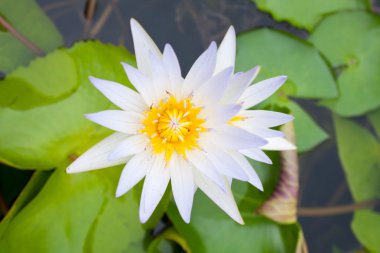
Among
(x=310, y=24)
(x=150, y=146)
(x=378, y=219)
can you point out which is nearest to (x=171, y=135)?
(x=150, y=146)

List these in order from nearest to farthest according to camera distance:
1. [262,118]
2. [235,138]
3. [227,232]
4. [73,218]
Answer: [235,138] → [262,118] → [73,218] → [227,232]

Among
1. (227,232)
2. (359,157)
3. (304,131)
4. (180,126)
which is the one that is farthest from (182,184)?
(359,157)

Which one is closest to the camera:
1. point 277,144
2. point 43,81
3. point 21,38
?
point 277,144

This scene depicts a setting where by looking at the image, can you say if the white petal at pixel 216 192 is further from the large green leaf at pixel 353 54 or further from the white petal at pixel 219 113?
the large green leaf at pixel 353 54

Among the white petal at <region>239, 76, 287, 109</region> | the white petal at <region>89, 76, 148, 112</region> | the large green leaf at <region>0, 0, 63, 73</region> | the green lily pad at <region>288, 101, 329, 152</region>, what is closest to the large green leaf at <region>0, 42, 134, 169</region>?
the large green leaf at <region>0, 0, 63, 73</region>

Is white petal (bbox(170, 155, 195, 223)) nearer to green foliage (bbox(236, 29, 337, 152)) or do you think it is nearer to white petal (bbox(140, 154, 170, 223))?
white petal (bbox(140, 154, 170, 223))

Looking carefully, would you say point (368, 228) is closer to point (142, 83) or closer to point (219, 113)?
point (219, 113)
